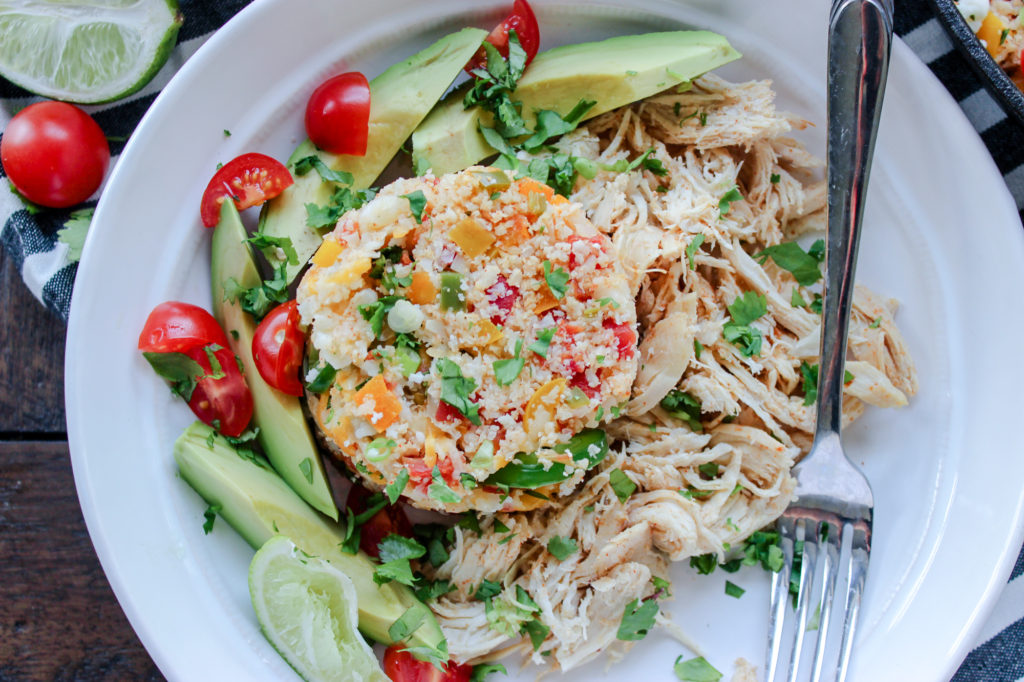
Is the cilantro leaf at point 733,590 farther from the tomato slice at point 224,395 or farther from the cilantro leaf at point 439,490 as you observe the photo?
the tomato slice at point 224,395

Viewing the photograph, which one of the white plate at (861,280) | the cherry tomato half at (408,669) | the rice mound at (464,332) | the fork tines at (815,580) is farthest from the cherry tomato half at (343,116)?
the fork tines at (815,580)

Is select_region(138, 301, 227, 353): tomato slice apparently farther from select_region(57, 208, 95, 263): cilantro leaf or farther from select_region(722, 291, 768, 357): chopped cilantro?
select_region(722, 291, 768, 357): chopped cilantro

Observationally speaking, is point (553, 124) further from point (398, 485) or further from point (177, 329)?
point (177, 329)

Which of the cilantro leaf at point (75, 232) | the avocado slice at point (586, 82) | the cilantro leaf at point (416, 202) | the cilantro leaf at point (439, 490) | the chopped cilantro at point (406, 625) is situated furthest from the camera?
the cilantro leaf at point (75, 232)

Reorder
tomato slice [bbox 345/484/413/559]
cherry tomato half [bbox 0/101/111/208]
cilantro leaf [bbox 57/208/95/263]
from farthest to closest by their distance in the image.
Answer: cilantro leaf [bbox 57/208/95/263] < cherry tomato half [bbox 0/101/111/208] < tomato slice [bbox 345/484/413/559]

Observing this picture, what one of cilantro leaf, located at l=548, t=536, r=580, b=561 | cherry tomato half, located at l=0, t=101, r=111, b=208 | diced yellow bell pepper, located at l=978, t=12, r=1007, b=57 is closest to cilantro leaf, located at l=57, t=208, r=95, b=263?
cherry tomato half, located at l=0, t=101, r=111, b=208

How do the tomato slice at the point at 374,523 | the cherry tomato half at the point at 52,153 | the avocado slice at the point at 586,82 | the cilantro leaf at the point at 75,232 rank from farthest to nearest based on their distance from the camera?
1. the cilantro leaf at the point at 75,232
2. the cherry tomato half at the point at 52,153
3. the tomato slice at the point at 374,523
4. the avocado slice at the point at 586,82
